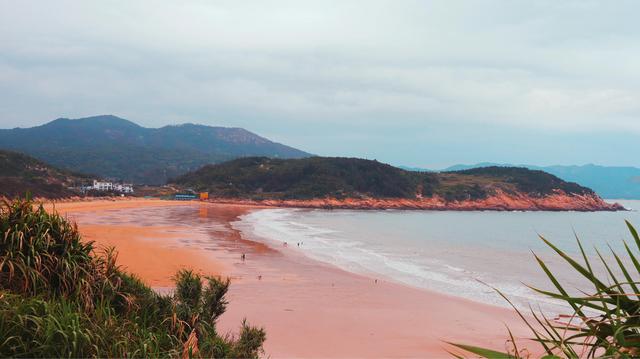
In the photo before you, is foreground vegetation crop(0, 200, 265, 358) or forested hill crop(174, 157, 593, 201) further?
forested hill crop(174, 157, 593, 201)

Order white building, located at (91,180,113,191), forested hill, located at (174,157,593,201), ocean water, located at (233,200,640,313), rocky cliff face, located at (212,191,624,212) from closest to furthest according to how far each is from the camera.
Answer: ocean water, located at (233,200,640,313) < white building, located at (91,180,113,191) < rocky cliff face, located at (212,191,624,212) < forested hill, located at (174,157,593,201)

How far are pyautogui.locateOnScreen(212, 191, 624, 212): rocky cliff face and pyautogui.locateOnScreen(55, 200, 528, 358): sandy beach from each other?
238ft

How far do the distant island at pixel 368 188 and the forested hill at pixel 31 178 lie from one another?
2940 cm

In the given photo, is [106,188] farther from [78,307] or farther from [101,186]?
[78,307]

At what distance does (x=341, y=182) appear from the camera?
371ft

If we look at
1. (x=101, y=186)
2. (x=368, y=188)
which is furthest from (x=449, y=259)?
(x=368, y=188)

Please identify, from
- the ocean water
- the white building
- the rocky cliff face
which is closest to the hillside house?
the white building

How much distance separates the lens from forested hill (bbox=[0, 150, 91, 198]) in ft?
192

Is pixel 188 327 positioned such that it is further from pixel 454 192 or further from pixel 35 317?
pixel 454 192

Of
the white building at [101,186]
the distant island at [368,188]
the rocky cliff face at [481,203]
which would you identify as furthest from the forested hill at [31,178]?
the distant island at [368,188]

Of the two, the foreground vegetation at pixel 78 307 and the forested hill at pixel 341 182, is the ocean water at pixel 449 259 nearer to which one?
the foreground vegetation at pixel 78 307

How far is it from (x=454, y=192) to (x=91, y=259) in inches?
4555

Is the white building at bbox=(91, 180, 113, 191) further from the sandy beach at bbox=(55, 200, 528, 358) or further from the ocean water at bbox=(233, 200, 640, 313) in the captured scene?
the sandy beach at bbox=(55, 200, 528, 358)

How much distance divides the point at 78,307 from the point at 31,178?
73515 mm
